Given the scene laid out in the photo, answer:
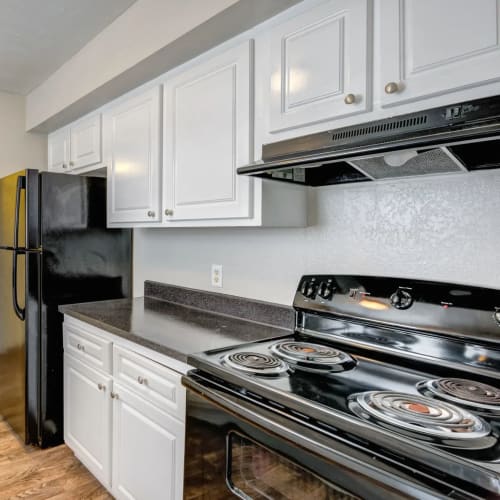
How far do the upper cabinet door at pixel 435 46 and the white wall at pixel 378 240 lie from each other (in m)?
0.35

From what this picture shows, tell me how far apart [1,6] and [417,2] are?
6.95 feet

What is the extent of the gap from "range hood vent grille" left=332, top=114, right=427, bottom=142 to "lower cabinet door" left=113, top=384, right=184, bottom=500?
3.56 ft

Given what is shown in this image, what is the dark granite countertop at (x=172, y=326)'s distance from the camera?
149cm

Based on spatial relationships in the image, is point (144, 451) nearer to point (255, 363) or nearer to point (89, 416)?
point (89, 416)

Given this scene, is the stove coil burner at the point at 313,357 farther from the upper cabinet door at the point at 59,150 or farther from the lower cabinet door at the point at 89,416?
the upper cabinet door at the point at 59,150

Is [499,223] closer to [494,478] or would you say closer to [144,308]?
[494,478]

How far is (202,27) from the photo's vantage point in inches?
62.9

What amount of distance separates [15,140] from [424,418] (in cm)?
361

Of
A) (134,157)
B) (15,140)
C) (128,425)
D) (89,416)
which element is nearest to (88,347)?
(89,416)

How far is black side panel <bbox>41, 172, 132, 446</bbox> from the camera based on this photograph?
232 centimetres

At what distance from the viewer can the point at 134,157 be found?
7.14 ft

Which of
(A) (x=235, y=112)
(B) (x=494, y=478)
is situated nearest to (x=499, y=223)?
(B) (x=494, y=478)

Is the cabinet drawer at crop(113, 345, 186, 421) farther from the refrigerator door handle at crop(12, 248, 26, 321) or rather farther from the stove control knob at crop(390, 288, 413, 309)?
the refrigerator door handle at crop(12, 248, 26, 321)

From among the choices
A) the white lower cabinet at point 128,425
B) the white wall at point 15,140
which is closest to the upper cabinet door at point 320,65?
the white lower cabinet at point 128,425
